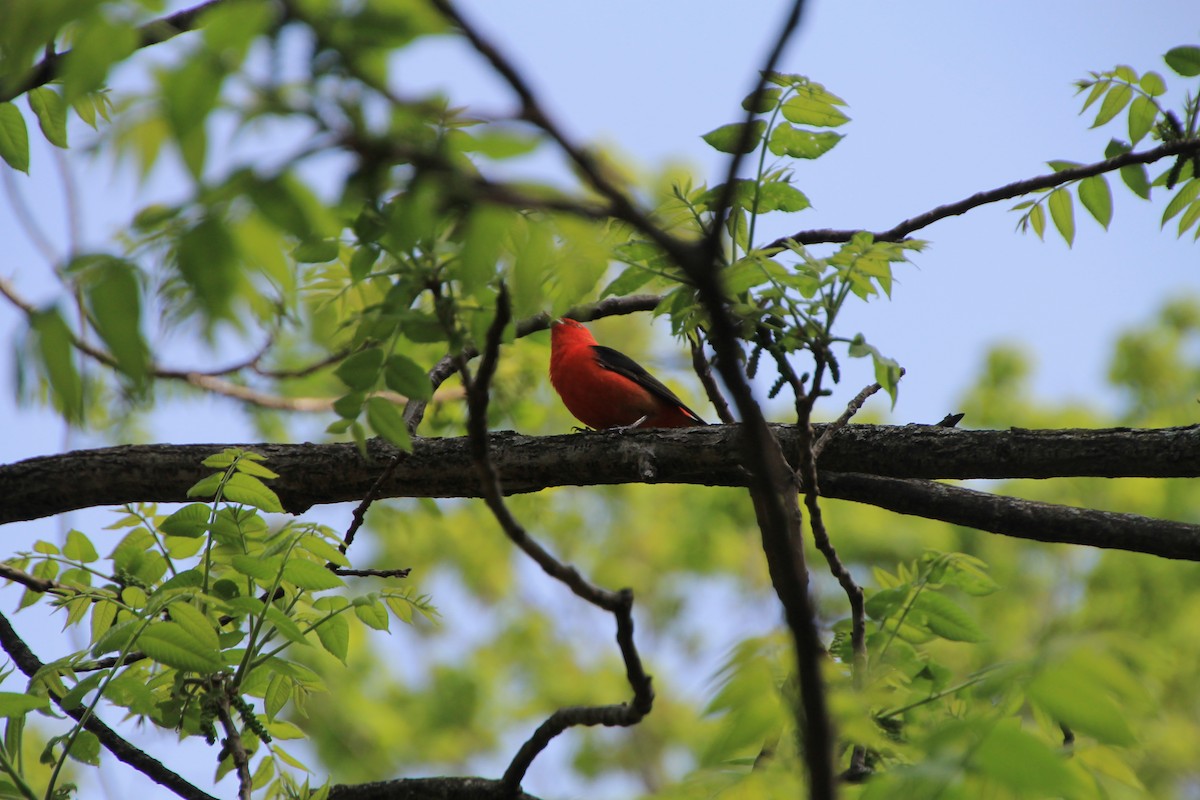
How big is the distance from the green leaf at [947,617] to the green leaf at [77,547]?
101 inches

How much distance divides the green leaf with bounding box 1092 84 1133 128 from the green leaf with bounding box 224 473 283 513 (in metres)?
3.00

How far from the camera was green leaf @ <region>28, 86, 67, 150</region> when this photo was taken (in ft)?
10.7

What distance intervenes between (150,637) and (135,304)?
1133mm

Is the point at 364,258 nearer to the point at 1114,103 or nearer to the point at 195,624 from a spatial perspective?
the point at 195,624

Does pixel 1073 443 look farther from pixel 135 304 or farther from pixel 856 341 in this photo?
pixel 135 304

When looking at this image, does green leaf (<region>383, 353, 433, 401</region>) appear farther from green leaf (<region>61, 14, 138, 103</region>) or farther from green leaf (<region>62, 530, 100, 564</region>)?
green leaf (<region>62, 530, 100, 564</region>)

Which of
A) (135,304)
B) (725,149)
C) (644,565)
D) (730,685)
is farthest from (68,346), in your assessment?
(644,565)

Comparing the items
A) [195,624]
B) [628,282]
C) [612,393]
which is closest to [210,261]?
[195,624]

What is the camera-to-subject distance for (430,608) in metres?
3.13

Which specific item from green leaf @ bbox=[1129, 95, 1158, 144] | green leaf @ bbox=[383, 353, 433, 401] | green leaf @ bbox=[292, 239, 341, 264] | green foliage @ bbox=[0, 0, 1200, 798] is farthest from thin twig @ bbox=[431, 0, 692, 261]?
green leaf @ bbox=[1129, 95, 1158, 144]

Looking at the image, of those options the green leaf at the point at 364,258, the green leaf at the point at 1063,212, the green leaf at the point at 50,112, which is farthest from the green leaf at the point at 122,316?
the green leaf at the point at 1063,212

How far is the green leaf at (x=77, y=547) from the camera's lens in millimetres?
3221

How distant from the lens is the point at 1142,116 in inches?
137

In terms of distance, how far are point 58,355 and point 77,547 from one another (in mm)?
1808
